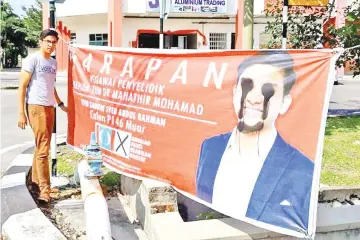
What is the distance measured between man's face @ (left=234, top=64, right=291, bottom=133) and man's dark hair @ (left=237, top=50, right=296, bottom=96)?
0.08ft

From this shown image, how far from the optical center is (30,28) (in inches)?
1421

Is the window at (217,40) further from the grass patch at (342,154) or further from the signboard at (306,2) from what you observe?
the signboard at (306,2)

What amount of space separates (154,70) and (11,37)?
43.2 m

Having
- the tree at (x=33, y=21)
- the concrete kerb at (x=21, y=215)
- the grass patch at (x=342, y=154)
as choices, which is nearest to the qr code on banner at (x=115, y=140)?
the concrete kerb at (x=21, y=215)

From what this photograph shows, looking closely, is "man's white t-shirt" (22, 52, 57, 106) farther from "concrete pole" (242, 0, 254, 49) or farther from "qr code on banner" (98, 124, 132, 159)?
"concrete pole" (242, 0, 254, 49)

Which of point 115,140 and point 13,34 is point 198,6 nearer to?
point 115,140

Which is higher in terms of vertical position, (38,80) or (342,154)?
(38,80)

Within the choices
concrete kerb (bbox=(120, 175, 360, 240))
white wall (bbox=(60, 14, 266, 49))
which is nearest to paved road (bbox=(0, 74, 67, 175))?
concrete kerb (bbox=(120, 175, 360, 240))

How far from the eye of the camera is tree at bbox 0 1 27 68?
41.2 meters

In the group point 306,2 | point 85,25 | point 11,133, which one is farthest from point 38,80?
point 85,25

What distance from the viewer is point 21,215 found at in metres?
3.81

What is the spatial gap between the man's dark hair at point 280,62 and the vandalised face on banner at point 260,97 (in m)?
0.01

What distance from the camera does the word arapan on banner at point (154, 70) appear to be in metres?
3.50

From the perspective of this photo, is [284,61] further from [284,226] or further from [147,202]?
[147,202]
